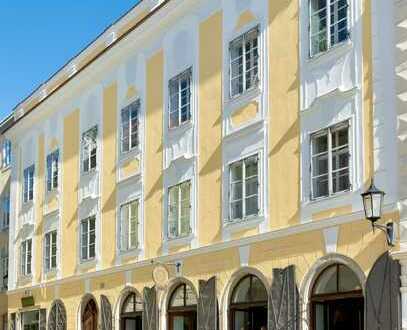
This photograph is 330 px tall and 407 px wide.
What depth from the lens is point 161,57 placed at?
25.9 m

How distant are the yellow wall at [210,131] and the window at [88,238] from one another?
7.13m

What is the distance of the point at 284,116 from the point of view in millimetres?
19844

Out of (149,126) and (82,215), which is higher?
(149,126)

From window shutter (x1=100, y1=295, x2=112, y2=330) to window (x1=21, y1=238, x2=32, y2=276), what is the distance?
25.9 ft

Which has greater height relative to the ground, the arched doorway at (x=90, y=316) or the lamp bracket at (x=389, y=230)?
the lamp bracket at (x=389, y=230)

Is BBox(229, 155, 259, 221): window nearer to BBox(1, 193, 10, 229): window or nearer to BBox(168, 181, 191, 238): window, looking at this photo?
BBox(168, 181, 191, 238): window

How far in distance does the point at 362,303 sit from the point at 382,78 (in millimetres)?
4123

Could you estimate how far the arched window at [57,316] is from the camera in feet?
101

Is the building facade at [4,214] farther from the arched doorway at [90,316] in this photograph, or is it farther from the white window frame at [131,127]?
the white window frame at [131,127]

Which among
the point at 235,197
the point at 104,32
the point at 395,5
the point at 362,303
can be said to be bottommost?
the point at 362,303

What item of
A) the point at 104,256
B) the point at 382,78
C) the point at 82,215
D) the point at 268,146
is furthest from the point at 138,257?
the point at 382,78

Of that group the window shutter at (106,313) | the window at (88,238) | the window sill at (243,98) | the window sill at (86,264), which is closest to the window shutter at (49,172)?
the window at (88,238)

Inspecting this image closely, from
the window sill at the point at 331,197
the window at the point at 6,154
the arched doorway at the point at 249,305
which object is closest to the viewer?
the window sill at the point at 331,197

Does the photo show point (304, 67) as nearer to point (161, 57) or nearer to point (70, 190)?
point (161, 57)
